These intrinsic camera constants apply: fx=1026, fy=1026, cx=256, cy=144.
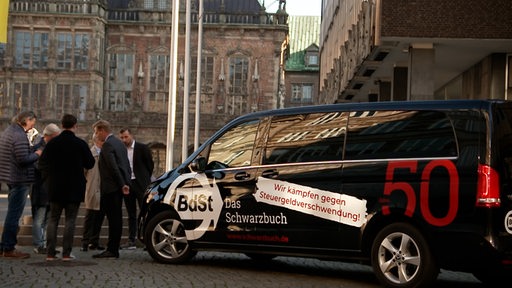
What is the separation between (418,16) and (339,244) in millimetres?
16535

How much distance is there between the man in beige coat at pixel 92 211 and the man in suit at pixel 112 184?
90 cm

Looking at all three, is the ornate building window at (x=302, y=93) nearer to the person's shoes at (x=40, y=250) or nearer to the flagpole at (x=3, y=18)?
the person's shoes at (x=40, y=250)

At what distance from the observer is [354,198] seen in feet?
36.7

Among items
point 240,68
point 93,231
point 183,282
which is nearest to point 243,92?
point 240,68

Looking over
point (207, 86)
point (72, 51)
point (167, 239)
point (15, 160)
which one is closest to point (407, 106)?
point (167, 239)

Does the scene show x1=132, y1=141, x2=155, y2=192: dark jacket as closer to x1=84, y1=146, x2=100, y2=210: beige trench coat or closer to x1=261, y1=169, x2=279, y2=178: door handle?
x1=84, y1=146, x2=100, y2=210: beige trench coat

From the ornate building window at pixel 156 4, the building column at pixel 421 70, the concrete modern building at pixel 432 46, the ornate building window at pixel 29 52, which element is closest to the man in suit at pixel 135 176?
the concrete modern building at pixel 432 46

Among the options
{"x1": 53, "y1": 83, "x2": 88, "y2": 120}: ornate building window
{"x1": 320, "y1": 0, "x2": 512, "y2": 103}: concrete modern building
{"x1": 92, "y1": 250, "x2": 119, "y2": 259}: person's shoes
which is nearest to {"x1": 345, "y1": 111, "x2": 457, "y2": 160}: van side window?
{"x1": 92, "y1": 250, "x2": 119, "y2": 259}: person's shoes

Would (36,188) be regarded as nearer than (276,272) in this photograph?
No

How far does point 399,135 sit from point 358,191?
0.75 meters

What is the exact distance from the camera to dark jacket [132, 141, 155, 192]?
53.6 feet

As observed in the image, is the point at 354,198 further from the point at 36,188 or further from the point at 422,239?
the point at 36,188

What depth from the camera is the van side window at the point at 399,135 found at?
10.6 meters

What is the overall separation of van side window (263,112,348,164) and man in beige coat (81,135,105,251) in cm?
401
